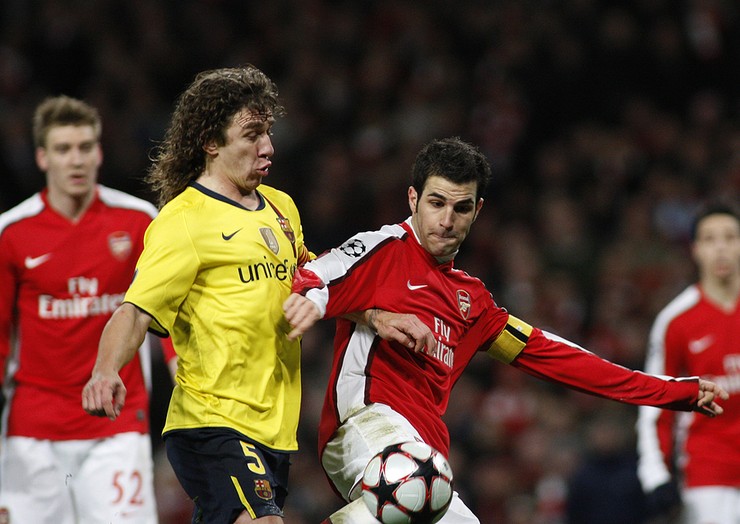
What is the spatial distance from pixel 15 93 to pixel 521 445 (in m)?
6.20

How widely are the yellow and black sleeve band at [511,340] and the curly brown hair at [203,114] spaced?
1.46 meters

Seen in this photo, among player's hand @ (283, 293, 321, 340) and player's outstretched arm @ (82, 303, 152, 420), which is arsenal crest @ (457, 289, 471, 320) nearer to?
player's hand @ (283, 293, 321, 340)

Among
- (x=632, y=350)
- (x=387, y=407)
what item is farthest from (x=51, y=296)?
(x=632, y=350)

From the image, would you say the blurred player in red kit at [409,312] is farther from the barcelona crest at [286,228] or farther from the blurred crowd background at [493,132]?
the blurred crowd background at [493,132]

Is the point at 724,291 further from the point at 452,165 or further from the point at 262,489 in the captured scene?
the point at 262,489

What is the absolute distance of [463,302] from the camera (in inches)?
206

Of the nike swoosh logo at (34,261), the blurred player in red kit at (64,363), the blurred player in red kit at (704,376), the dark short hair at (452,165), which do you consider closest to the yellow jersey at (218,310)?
the dark short hair at (452,165)

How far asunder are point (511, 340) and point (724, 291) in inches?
100

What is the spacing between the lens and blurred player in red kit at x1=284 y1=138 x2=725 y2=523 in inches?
193

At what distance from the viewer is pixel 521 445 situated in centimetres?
1045

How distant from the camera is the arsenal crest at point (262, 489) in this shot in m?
4.44

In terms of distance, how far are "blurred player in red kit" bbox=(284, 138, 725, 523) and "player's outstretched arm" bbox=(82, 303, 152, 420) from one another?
29.8 inches


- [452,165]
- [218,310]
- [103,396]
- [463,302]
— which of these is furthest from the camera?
[463,302]

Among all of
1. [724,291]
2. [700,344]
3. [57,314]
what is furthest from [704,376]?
[57,314]
